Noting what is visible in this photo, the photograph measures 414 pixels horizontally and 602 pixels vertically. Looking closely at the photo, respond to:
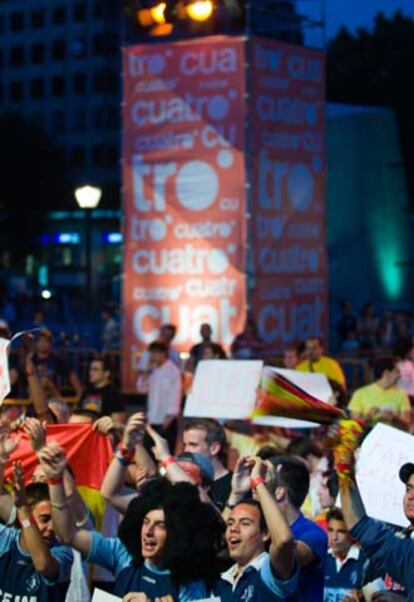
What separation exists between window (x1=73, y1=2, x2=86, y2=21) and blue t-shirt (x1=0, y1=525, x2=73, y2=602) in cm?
10434

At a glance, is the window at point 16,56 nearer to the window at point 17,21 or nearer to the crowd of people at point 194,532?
the window at point 17,21

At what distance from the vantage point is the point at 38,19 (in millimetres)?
114062

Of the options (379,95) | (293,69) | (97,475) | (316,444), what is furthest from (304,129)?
(379,95)

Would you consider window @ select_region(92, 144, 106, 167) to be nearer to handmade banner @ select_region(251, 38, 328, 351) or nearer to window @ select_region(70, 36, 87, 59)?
window @ select_region(70, 36, 87, 59)

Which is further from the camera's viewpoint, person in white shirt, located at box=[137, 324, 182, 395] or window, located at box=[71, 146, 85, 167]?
window, located at box=[71, 146, 85, 167]

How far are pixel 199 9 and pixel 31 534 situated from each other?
11.7 m

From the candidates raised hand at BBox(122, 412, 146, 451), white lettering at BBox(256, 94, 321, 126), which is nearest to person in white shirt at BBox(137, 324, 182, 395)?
white lettering at BBox(256, 94, 321, 126)

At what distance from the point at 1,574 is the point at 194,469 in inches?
44.2

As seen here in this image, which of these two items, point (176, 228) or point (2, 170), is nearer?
point (176, 228)

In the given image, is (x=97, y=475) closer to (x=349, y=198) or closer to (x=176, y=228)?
(x=176, y=228)

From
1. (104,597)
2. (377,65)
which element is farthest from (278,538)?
(377,65)

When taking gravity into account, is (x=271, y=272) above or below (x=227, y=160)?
below

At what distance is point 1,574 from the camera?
7.23 meters

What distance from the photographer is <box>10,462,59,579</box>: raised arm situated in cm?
696
